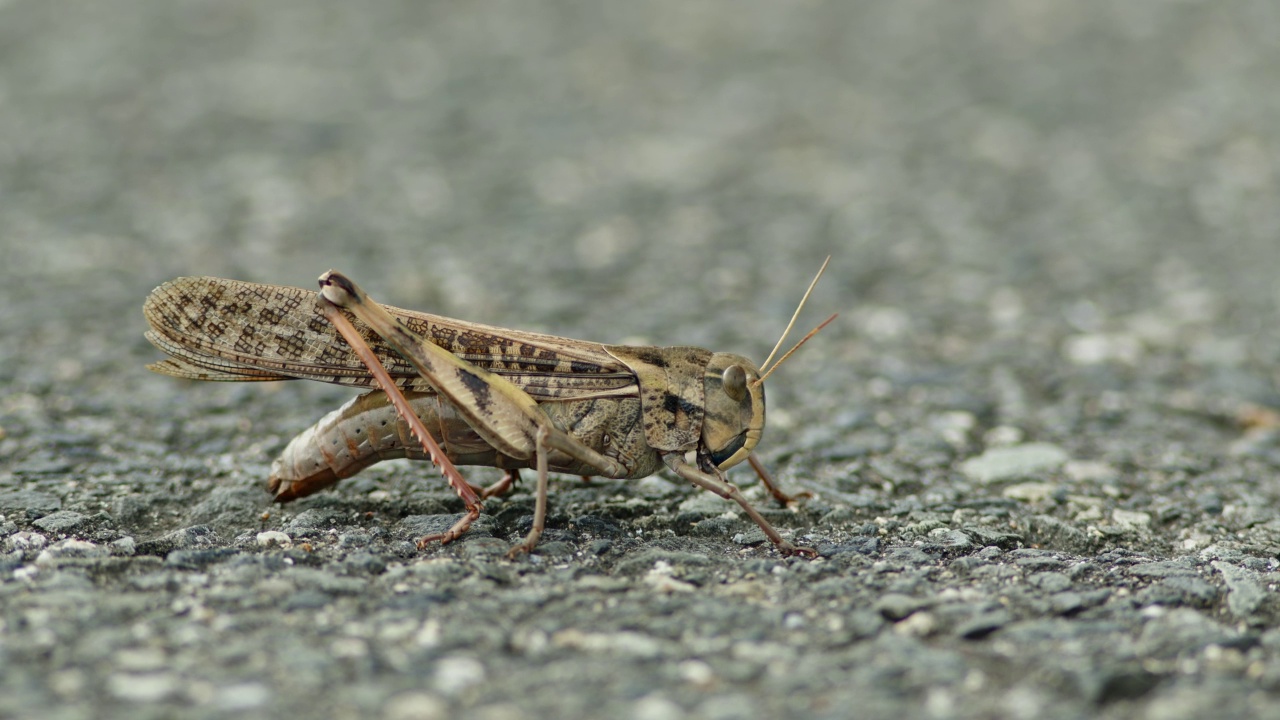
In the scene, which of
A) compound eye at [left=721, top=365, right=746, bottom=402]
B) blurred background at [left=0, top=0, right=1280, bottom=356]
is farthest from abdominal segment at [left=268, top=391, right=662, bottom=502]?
blurred background at [left=0, top=0, right=1280, bottom=356]

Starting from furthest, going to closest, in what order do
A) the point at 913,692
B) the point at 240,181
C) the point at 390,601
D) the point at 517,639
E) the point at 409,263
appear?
the point at 240,181 → the point at 409,263 → the point at 390,601 → the point at 517,639 → the point at 913,692

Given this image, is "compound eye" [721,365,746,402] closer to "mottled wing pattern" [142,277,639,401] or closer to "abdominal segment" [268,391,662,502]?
"abdominal segment" [268,391,662,502]

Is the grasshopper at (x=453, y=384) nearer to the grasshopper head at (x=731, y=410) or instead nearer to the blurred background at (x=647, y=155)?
the grasshopper head at (x=731, y=410)

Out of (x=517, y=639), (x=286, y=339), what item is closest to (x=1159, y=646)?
(x=517, y=639)

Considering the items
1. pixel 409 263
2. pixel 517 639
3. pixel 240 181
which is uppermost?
pixel 240 181

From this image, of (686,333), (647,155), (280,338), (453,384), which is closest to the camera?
(453,384)

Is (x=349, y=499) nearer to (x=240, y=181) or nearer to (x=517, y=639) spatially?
(x=517, y=639)

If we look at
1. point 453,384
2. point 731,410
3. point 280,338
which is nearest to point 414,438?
point 453,384

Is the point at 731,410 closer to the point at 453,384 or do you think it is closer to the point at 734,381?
the point at 734,381
